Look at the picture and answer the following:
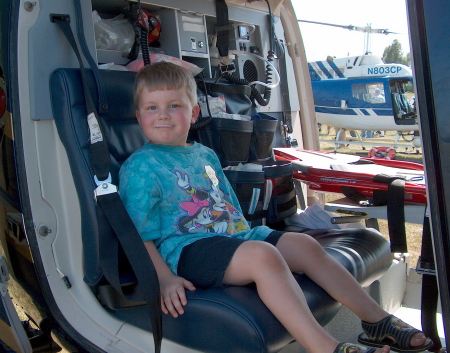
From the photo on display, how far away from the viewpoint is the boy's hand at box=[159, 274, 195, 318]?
1.41m

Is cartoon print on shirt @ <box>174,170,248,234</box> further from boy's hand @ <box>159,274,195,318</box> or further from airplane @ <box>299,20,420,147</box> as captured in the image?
airplane @ <box>299,20,420,147</box>

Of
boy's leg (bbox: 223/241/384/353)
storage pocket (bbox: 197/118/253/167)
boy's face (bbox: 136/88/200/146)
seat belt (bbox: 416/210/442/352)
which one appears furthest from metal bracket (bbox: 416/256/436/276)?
storage pocket (bbox: 197/118/253/167)

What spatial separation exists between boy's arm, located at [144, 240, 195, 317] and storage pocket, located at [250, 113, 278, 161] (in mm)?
1033

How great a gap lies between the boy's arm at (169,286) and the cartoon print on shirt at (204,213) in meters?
0.14

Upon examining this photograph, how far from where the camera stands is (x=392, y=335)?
1.47 metres

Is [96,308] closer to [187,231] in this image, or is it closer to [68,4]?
[187,231]

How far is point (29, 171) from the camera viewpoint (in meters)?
1.58

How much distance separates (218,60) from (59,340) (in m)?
1.70

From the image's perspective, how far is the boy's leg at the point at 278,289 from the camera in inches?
50.8

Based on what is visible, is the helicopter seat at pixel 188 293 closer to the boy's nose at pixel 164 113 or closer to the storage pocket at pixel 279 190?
the boy's nose at pixel 164 113

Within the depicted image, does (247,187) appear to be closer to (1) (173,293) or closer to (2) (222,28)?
(1) (173,293)

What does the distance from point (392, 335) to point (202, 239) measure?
2.17 feet

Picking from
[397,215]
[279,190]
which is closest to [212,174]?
[279,190]

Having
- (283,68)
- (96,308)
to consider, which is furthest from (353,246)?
(283,68)
